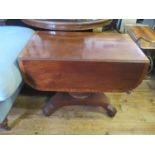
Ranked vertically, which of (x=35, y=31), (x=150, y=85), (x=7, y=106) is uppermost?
(x=35, y=31)

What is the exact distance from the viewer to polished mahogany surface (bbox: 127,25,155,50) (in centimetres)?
150

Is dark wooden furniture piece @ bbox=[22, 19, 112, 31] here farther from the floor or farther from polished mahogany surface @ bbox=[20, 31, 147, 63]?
the floor

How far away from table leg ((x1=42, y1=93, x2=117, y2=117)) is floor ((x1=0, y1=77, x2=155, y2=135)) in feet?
0.15

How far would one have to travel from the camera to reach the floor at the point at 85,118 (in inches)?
50.6

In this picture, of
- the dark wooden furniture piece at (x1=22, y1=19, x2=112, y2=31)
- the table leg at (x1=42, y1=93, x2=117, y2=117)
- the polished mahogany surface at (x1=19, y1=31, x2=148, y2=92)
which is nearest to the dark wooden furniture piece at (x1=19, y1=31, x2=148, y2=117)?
the polished mahogany surface at (x1=19, y1=31, x2=148, y2=92)

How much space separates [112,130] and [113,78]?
42cm

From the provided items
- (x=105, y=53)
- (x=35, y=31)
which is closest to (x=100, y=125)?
(x=105, y=53)

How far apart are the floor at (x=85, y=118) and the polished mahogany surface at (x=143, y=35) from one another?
431 millimetres

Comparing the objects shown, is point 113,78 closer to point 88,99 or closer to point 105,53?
point 105,53

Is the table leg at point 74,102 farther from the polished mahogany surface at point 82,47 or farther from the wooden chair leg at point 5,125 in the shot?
the polished mahogany surface at point 82,47

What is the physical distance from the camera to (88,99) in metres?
1.39

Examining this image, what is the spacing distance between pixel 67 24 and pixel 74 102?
54 cm

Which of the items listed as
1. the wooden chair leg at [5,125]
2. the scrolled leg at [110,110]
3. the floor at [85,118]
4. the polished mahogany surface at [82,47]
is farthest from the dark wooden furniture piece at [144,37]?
the wooden chair leg at [5,125]
